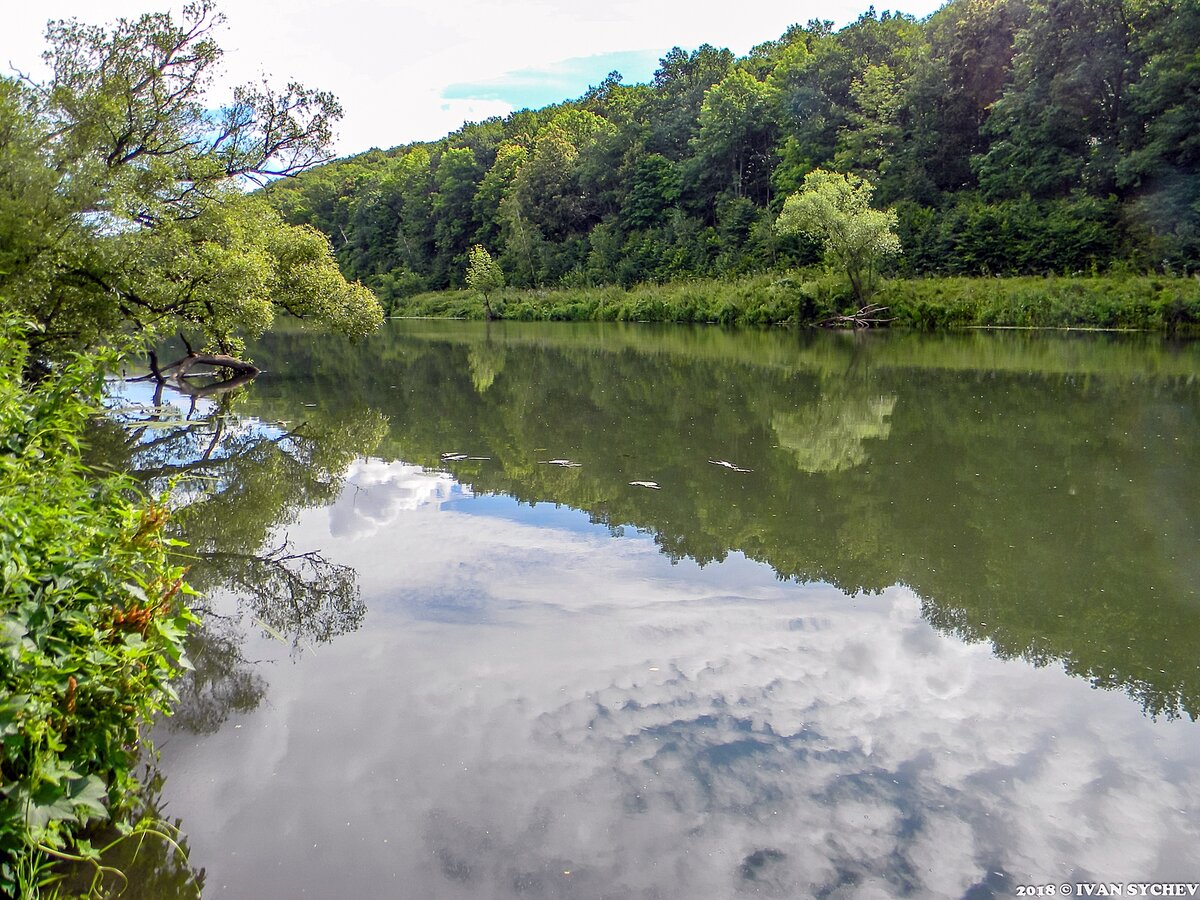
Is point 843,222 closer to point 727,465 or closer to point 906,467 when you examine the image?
point 906,467

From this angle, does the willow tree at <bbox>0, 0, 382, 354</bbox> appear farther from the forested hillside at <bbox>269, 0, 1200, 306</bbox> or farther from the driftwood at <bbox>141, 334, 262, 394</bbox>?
the forested hillside at <bbox>269, 0, 1200, 306</bbox>

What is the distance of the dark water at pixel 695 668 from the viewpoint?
2953 mm

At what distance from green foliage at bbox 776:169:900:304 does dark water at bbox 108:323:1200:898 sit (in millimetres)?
22392

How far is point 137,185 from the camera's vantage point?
12.5m

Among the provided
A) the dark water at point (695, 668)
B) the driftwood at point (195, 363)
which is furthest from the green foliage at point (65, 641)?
the driftwood at point (195, 363)

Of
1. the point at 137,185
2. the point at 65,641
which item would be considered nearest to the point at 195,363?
the point at 137,185

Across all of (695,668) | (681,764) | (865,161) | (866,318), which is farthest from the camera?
(865,161)

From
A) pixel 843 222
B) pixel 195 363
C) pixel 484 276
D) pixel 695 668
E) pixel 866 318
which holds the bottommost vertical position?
pixel 866 318

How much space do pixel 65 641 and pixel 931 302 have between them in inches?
1286

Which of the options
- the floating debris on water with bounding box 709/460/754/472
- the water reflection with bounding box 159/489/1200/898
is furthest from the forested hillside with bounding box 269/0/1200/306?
the water reflection with bounding box 159/489/1200/898

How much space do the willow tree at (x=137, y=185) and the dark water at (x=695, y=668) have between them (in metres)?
3.12

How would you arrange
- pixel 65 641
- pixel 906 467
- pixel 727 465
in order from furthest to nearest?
pixel 727 465, pixel 906 467, pixel 65 641

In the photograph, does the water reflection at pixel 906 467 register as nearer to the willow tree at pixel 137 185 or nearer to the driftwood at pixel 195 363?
the driftwood at pixel 195 363

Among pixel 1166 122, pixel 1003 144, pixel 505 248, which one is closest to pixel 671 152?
pixel 505 248
